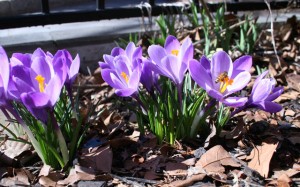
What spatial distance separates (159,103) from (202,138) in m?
0.25

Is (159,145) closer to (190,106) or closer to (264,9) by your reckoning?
(190,106)

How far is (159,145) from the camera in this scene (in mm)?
1864

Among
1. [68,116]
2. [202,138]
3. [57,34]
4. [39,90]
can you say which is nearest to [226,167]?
[202,138]

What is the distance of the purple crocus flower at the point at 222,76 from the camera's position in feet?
5.44

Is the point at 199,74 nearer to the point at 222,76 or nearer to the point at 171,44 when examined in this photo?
the point at 222,76

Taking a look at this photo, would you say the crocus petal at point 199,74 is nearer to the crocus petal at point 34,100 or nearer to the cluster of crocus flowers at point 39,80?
the cluster of crocus flowers at point 39,80

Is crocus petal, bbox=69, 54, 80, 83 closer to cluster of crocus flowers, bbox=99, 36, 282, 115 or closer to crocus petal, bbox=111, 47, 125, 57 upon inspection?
cluster of crocus flowers, bbox=99, 36, 282, 115

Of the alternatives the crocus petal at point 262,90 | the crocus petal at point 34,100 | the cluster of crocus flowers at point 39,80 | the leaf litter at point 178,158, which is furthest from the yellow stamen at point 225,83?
the crocus petal at point 34,100

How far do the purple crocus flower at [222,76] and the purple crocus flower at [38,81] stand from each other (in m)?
0.47

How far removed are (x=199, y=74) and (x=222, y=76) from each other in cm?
8

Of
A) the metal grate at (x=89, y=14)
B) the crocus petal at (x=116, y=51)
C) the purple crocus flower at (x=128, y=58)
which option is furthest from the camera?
the metal grate at (x=89, y=14)

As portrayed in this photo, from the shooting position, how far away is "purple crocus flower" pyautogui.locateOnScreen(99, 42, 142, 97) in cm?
168

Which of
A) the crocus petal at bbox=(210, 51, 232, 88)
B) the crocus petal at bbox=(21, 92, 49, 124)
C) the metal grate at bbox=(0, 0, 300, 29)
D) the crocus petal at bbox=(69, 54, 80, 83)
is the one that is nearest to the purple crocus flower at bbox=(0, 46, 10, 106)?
the crocus petal at bbox=(21, 92, 49, 124)

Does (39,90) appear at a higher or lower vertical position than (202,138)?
higher
